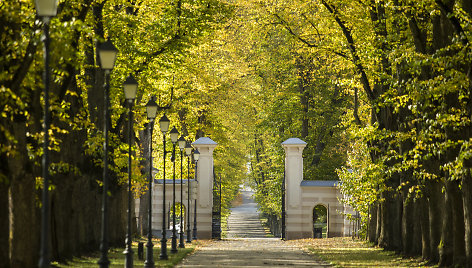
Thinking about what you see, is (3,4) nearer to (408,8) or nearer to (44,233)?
(44,233)

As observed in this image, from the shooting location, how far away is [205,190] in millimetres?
44688

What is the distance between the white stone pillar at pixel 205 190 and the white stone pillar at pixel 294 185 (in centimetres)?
423

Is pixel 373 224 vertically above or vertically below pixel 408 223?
below

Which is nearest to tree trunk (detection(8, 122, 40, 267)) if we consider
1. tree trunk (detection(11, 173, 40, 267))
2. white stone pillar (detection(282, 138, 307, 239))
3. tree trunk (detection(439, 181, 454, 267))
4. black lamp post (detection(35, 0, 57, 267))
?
tree trunk (detection(11, 173, 40, 267))

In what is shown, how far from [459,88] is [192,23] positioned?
12.7m

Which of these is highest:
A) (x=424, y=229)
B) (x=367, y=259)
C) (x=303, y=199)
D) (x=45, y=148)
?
(x=45, y=148)

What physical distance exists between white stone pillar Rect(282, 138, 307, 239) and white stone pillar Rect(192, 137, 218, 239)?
423 cm

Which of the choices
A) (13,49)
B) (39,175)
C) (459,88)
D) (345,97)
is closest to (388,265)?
(459,88)

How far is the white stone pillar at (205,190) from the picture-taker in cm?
4469

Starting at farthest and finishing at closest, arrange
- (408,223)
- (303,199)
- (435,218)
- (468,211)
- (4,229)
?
(303,199)
(408,223)
(435,218)
(468,211)
(4,229)

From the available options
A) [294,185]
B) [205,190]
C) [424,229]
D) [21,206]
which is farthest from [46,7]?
[294,185]

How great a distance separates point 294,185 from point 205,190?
4948 millimetres

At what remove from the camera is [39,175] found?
59.6 feet

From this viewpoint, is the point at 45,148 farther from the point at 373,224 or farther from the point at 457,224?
the point at 373,224
